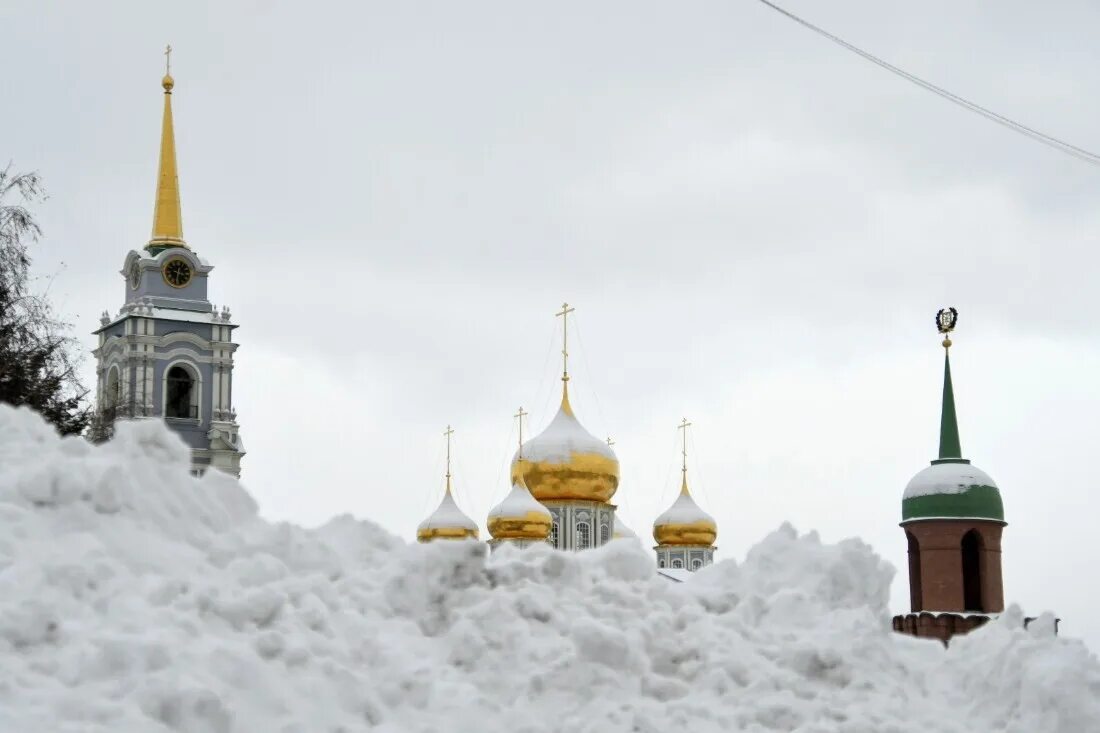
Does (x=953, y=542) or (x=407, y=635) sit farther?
(x=953, y=542)

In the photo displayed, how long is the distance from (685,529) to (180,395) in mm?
13500

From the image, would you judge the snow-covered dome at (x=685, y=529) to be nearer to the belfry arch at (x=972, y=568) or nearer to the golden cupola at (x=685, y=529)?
the golden cupola at (x=685, y=529)

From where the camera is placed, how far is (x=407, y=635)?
8211 millimetres

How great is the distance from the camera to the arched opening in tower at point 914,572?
1084 inches

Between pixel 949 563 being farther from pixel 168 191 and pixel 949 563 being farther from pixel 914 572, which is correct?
pixel 168 191

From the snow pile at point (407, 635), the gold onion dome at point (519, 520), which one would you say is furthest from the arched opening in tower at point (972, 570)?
the snow pile at point (407, 635)

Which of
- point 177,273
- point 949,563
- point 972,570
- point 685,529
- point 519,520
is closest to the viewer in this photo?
point 949,563

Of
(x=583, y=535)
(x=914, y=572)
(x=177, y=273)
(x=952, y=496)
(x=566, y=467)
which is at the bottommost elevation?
(x=914, y=572)

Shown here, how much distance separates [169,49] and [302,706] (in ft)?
123

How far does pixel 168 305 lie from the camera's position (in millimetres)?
41938

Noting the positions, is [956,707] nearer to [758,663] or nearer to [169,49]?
[758,663]

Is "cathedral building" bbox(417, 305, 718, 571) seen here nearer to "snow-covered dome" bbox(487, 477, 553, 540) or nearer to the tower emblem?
"snow-covered dome" bbox(487, 477, 553, 540)

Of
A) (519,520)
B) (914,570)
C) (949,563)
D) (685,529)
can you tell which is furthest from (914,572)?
(685,529)

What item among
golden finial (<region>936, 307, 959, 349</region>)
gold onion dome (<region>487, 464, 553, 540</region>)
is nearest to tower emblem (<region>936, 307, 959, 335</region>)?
golden finial (<region>936, 307, 959, 349</region>)
